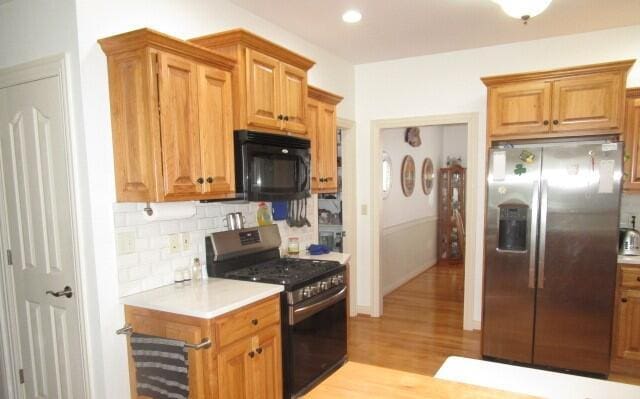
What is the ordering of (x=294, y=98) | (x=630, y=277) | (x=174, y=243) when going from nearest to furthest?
(x=174, y=243) < (x=294, y=98) < (x=630, y=277)

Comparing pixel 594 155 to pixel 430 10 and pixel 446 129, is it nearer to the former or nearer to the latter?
pixel 430 10

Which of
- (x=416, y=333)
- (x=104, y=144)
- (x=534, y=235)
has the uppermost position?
(x=104, y=144)

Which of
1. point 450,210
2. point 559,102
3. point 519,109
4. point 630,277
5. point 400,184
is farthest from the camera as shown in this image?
point 450,210

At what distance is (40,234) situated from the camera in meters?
2.27

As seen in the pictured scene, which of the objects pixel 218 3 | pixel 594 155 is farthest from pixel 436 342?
pixel 218 3

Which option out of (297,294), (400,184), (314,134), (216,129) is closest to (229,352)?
(297,294)

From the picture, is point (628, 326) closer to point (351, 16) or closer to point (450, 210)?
point (351, 16)

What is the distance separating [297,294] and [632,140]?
9.52 ft

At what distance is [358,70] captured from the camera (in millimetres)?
4457

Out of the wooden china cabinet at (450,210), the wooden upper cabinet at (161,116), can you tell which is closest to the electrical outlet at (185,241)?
the wooden upper cabinet at (161,116)

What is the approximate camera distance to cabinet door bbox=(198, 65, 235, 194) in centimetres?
222

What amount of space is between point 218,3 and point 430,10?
1.53m

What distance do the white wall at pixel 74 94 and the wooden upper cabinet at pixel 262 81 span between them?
68 centimetres

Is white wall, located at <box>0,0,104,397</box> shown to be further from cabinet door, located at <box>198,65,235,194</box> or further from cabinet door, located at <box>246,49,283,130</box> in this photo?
cabinet door, located at <box>246,49,283,130</box>
